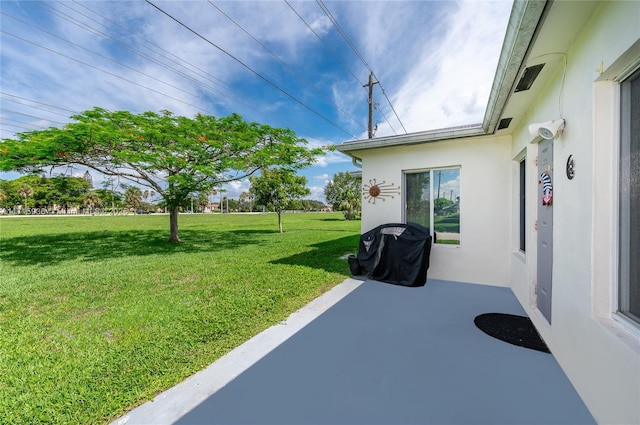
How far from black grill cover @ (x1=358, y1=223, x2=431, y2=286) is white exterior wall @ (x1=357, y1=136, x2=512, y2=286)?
0.66 meters

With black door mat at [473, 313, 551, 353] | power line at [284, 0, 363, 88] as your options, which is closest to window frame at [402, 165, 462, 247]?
black door mat at [473, 313, 551, 353]

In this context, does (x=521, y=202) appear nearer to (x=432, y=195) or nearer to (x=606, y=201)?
(x=432, y=195)

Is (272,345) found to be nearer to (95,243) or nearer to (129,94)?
(95,243)

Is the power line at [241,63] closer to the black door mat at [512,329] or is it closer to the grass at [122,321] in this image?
the grass at [122,321]

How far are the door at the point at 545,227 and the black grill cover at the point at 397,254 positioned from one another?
1828 mm

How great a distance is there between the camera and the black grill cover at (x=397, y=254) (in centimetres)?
499

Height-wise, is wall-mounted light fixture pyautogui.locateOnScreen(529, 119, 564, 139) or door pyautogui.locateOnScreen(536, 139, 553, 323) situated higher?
wall-mounted light fixture pyautogui.locateOnScreen(529, 119, 564, 139)

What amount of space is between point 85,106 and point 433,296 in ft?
41.6

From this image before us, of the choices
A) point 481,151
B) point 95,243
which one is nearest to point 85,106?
point 95,243

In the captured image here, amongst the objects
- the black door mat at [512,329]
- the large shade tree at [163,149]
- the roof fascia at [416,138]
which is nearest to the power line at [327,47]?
the large shade tree at [163,149]

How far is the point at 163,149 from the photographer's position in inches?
375

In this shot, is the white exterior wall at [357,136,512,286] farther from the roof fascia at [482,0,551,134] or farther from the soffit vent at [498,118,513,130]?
the roof fascia at [482,0,551,134]

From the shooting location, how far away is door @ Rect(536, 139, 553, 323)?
2979mm

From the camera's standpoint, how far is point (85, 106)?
949 cm
